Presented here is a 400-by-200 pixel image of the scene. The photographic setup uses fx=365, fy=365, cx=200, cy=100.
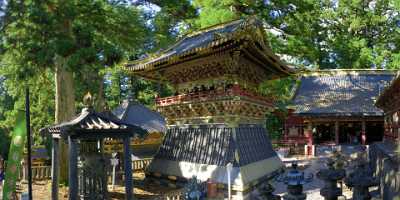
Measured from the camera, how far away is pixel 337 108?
30.9 m

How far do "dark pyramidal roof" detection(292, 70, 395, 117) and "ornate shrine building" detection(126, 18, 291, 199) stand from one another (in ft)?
42.6

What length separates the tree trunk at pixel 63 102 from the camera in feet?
50.3

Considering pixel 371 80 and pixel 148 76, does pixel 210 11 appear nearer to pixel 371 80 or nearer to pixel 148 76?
pixel 148 76

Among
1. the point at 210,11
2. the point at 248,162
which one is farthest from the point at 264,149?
the point at 210,11

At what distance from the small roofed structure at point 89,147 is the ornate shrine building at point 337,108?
22.0m

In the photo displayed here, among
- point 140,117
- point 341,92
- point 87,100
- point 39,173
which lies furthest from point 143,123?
point 341,92

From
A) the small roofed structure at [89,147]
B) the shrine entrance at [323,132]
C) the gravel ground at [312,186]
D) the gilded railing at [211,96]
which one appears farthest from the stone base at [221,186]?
the shrine entrance at [323,132]

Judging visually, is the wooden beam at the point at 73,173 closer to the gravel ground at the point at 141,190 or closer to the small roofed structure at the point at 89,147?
the small roofed structure at the point at 89,147

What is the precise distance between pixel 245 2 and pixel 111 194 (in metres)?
14.5

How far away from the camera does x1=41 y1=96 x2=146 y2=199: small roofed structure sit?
1008cm

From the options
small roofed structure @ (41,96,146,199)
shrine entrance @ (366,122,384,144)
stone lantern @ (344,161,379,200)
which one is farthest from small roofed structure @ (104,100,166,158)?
shrine entrance @ (366,122,384,144)

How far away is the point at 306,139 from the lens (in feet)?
102

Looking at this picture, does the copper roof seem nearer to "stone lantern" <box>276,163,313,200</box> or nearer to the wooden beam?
"stone lantern" <box>276,163,313,200</box>

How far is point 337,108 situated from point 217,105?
18.4m
